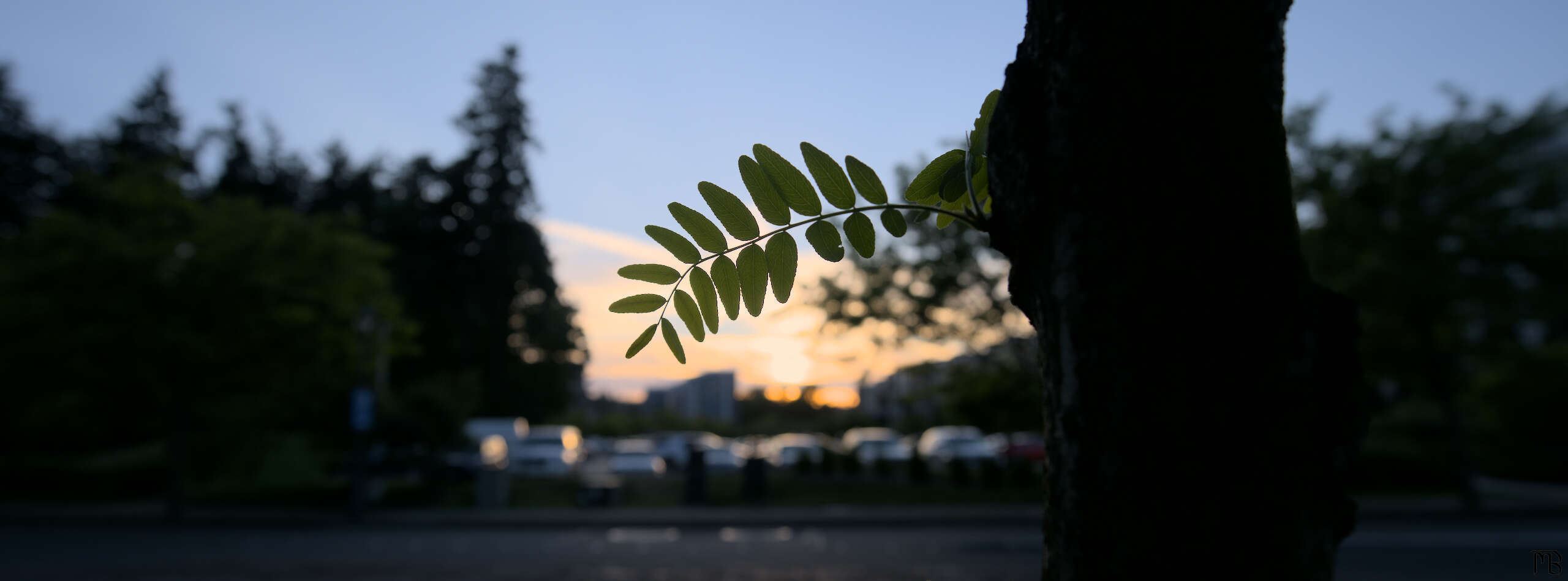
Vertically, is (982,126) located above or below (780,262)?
above

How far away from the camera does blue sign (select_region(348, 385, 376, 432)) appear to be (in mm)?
20545

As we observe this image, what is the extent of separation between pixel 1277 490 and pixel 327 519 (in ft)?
72.8

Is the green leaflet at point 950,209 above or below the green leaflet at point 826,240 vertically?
above

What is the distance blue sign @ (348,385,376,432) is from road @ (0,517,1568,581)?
94.9 inches

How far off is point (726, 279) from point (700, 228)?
0.23 feet

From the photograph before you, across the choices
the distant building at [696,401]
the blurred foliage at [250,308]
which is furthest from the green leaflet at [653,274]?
the distant building at [696,401]

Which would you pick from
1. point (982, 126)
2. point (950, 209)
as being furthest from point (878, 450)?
point (982, 126)

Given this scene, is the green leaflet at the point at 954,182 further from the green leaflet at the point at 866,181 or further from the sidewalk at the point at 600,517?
the sidewalk at the point at 600,517

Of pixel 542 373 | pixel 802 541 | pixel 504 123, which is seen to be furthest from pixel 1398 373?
pixel 542 373

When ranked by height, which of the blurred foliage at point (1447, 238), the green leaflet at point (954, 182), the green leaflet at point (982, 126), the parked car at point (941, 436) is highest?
the blurred foliage at point (1447, 238)

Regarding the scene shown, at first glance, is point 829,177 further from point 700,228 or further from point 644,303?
point 644,303

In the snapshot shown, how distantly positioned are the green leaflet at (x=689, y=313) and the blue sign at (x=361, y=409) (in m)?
21.4

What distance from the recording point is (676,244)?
3.78 ft

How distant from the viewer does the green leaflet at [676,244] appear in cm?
115
